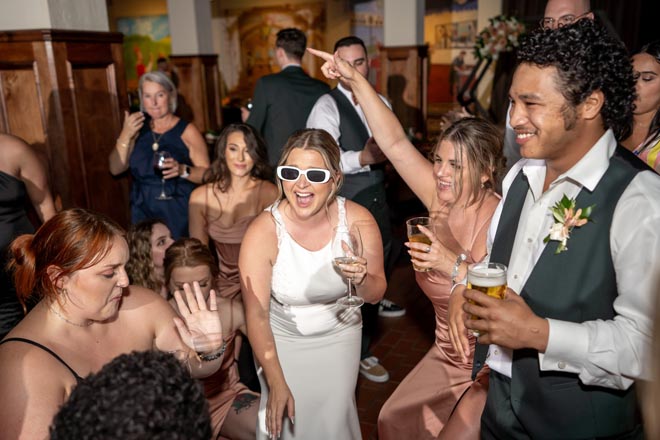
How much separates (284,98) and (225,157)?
1.02 meters

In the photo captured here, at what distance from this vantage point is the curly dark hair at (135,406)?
0.93 meters

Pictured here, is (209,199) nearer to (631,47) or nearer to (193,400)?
(193,400)

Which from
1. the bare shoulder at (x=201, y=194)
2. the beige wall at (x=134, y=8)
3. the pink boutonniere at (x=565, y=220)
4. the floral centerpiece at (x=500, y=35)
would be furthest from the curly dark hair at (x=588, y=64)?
the beige wall at (x=134, y=8)

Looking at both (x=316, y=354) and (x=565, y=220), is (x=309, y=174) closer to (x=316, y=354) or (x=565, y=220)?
(x=316, y=354)

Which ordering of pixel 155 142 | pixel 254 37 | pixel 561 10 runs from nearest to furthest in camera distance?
pixel 561 10 < pixel 155 142 < pixel 254 37

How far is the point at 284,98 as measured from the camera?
4.39m

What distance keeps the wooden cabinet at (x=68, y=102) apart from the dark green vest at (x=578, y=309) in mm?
3176

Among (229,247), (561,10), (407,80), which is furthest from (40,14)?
(407,80)

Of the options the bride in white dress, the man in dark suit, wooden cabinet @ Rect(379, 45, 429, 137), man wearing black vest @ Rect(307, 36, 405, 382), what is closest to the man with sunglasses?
man wearing black vest @ Rect(307, 36, 405, 382)

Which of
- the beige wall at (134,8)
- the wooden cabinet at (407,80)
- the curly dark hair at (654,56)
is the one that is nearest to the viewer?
the curly dark hair at (654,56)

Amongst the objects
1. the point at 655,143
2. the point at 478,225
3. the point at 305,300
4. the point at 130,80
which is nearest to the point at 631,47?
the point at 655,143

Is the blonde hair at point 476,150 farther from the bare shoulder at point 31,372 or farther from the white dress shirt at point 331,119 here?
Answer: the bare shoulder at point 31,372

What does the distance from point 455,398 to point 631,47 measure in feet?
25.9

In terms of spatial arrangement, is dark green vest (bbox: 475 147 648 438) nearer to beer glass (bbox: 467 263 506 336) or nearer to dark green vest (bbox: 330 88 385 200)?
beer glass (bbox: 467 263 506 336)
